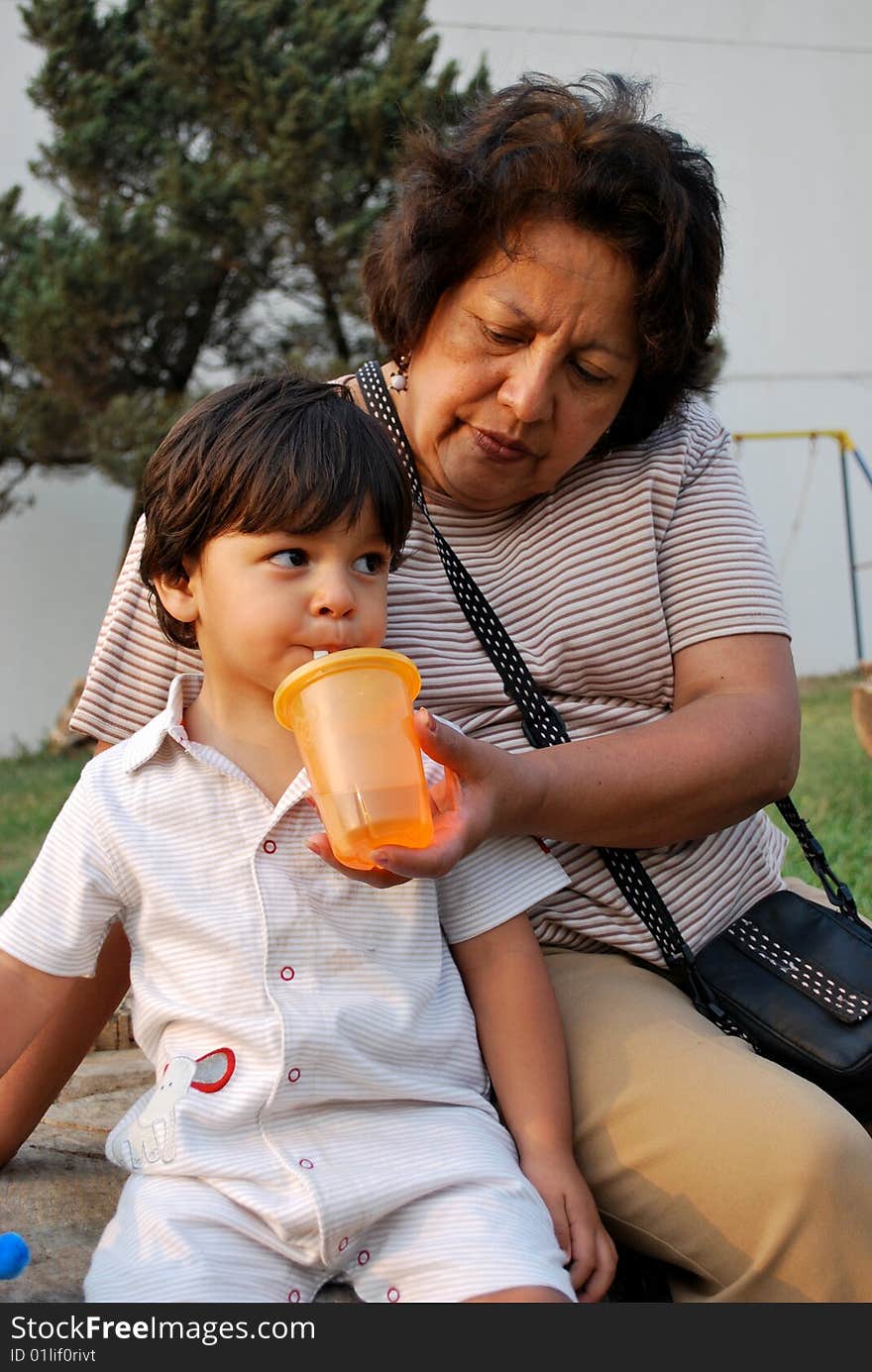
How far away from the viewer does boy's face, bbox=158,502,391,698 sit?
1.46 metres

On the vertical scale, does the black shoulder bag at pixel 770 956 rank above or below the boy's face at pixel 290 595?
below

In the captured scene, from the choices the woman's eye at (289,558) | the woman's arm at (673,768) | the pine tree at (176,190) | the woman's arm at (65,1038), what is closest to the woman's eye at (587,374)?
the woman's arm at (673,768)

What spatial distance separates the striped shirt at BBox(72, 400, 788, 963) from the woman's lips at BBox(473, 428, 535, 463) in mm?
133

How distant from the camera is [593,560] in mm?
1869

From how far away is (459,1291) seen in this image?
4.43 ft

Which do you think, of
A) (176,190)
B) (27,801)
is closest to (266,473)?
(27,801)

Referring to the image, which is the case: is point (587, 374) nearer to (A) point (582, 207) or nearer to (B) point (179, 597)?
(A) point (582, 207)

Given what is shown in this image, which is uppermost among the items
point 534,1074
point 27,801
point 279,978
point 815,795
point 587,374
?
point 587,374

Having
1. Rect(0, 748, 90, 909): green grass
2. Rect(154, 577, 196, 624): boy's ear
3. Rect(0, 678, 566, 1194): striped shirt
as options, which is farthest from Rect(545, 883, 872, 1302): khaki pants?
Rect(0, 748, 90, 909): green grass

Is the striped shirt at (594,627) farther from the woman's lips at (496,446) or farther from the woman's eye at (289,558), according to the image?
the woman's eye at (289,558)

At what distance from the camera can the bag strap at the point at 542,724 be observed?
1790 mm

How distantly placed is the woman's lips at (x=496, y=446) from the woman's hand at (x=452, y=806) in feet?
1.49

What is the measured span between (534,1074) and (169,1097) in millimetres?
410

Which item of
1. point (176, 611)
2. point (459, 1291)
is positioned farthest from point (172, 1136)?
point (176, 611)
